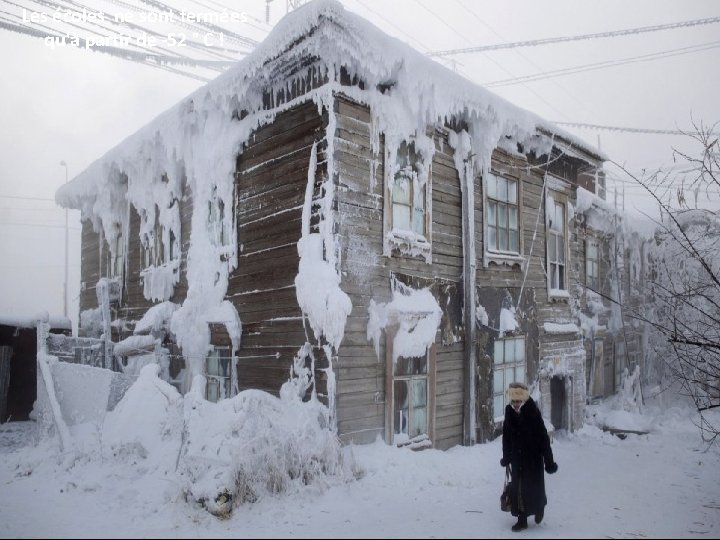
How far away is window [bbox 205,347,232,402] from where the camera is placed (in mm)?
9172

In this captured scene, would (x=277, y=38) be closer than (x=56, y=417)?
Yes

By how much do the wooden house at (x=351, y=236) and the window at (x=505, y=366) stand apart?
43mm

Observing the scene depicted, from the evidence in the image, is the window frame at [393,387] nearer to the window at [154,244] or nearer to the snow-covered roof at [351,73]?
the snow-covered roof at [351,73]

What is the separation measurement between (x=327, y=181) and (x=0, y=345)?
10077mm

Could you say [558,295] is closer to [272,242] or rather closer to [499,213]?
[499,213]

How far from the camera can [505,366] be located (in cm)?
1054

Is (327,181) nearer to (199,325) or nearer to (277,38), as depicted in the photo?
(277,38)

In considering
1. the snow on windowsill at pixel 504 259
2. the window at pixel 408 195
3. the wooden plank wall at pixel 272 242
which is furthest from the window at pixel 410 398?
the snow on windowsill at pixel 504 259

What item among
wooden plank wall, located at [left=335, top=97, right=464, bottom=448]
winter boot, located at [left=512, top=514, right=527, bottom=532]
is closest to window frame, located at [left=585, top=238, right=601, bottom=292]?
wooden plank wall, located at [left=335, top=97, right=464, bottom=448]

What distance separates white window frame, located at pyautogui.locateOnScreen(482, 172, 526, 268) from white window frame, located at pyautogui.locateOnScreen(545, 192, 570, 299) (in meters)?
1.27

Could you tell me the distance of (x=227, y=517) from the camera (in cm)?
548

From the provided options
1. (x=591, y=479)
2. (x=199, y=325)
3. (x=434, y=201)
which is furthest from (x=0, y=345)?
(x=591, y=479)

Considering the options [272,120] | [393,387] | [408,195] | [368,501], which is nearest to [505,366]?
[393,387]

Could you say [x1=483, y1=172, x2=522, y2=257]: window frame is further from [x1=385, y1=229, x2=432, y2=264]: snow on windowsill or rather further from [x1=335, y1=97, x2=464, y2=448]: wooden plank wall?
[x1=335, y1=97, x2=464, y2=448]: wooden plank wall
